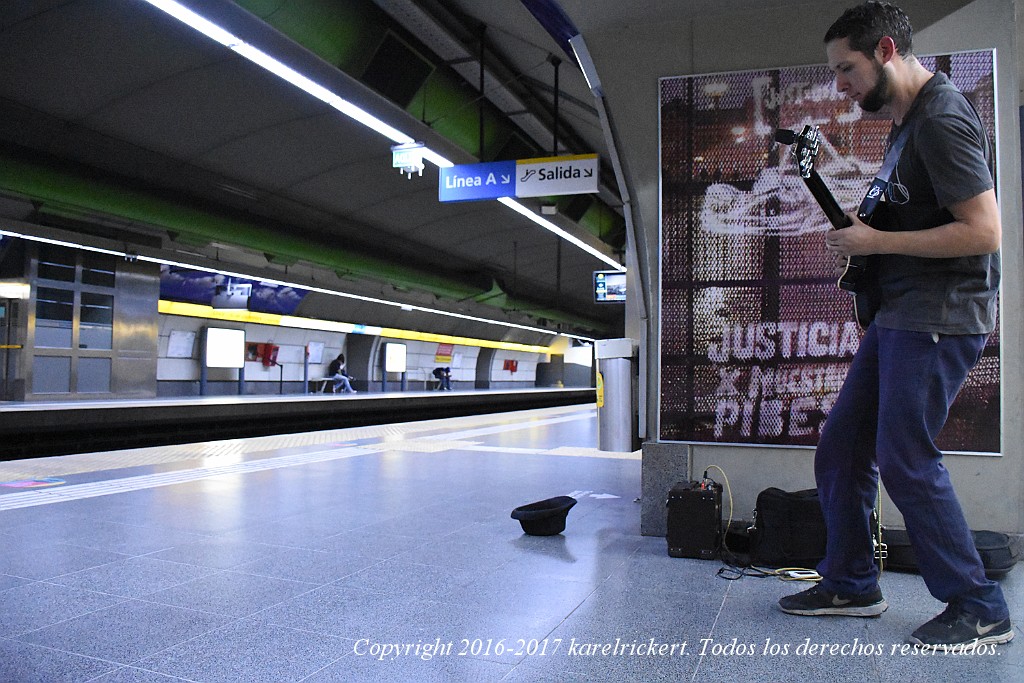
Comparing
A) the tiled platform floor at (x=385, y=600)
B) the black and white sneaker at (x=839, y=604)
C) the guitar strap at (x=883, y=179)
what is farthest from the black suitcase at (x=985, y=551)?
the guitar strap at (x=883, y=179)

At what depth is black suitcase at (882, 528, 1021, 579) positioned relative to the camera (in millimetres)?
3109

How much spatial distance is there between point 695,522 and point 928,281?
1.68 m

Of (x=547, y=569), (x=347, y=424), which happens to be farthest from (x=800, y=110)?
(x=347, y=424)

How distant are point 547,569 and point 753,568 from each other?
0.95 metres

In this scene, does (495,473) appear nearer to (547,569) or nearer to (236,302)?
(547,569)

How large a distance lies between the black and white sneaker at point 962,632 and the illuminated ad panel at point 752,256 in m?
1.54

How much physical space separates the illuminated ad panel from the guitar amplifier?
1.71ft

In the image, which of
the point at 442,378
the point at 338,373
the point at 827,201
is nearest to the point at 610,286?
the point at 827,201

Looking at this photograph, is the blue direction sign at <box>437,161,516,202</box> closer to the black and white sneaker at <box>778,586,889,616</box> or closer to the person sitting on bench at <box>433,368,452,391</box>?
the black and white sneaker at <box>778,586,889,616</box>

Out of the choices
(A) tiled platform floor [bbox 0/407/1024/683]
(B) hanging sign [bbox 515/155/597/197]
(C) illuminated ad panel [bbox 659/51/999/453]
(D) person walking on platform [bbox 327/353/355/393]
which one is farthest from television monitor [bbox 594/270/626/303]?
(D) person walking on platform [bbox 327/353/355/393]

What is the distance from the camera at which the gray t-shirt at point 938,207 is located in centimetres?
221

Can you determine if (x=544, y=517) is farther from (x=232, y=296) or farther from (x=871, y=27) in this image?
(x=232, y=296)

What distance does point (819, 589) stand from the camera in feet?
8.88

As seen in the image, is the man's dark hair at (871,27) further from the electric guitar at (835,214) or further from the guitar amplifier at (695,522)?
the guitar amplifier at (695,522)
